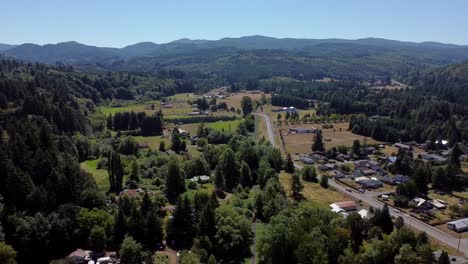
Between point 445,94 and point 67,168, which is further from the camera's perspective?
point 445,94

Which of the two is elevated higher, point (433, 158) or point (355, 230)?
point (355, 230)

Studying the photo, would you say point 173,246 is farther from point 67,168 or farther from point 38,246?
point 67,168

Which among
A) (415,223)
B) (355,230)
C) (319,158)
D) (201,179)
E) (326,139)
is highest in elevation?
(355,230)

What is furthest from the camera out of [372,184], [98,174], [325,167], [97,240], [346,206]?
[325,167]

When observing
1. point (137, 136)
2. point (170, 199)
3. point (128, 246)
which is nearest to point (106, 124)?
point (137, 136)

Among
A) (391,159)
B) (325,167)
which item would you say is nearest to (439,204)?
(325,167)

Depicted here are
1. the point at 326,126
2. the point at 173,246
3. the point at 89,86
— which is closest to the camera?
the point at 173,246

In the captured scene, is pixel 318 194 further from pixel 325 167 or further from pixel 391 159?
pixel 391 159

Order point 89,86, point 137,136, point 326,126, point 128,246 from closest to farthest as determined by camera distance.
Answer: point 128,246, point 137,136, point 326,126, point 89,86
